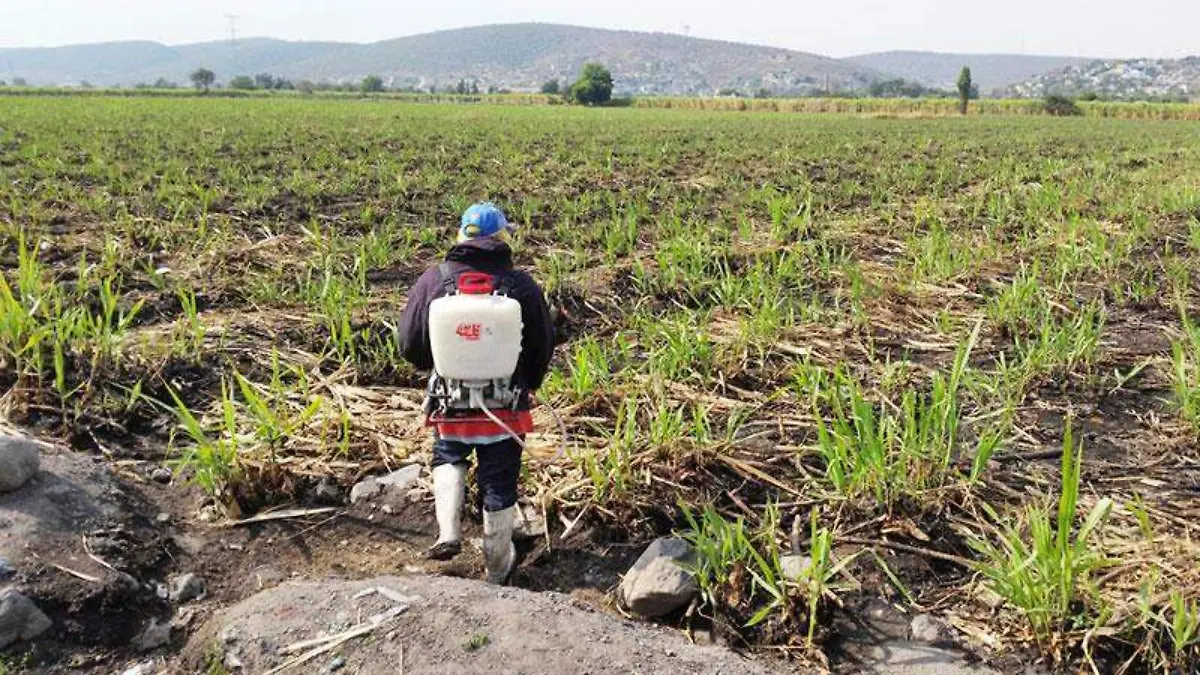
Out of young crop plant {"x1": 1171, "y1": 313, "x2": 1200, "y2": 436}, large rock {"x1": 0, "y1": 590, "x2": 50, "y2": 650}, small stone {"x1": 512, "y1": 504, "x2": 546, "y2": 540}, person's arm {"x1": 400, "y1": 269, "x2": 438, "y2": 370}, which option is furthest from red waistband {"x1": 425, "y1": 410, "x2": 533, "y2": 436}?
young crop plant {"x1": 1171, "y1": 313, "x2": 1200, "y2": 436}

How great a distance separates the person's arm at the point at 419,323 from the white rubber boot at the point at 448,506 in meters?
0.43

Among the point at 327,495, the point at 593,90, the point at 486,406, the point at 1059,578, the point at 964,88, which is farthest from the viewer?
the point at 593,90

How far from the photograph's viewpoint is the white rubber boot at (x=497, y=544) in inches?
122

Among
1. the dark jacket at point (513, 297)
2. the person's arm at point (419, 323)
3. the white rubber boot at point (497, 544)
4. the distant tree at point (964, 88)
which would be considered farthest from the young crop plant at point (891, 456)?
the distant tree at point (964, 88)

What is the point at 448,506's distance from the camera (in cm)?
325

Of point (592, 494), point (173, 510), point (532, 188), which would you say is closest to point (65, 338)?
point (173, 510)

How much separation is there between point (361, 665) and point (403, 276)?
483 centimetres

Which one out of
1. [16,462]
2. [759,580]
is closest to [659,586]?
[759,580]

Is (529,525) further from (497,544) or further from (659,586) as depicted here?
(659,586)

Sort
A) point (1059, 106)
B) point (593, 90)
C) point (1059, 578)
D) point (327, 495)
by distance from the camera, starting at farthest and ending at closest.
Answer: point (593, 90) < point (1059, 106) < point (327, 495) < point (1059, 578)

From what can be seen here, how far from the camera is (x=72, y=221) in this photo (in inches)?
325

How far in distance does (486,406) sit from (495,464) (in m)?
0.24

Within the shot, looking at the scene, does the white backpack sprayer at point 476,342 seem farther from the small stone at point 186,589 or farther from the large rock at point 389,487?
the small stone at point 186,589

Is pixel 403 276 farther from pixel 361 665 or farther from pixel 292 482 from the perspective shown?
pixel 361 665
